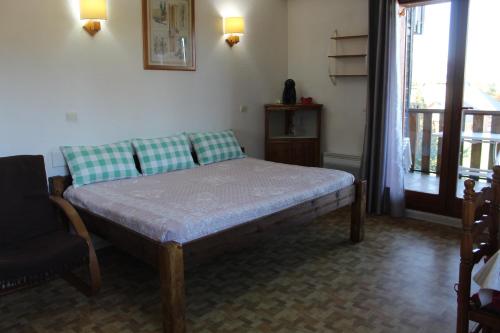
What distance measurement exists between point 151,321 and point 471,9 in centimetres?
372

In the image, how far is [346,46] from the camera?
187 inches

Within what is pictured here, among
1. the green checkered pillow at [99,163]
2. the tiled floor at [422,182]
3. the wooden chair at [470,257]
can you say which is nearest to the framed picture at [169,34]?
the green checkered pillow at [99,163]

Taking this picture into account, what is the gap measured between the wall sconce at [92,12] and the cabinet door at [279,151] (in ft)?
7.34

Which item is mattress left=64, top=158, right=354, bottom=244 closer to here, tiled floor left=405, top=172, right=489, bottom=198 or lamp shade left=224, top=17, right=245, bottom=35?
tiled floor left=405, top=172, right=489, bottom=198

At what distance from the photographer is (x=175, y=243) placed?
7.20 ft

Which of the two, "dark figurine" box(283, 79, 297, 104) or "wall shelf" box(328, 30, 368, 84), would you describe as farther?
"dark figurine" box(283, 79, 297, 104)

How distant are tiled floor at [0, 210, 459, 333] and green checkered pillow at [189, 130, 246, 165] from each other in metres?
1.01

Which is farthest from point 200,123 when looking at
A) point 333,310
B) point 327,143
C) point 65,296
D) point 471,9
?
point 471,9

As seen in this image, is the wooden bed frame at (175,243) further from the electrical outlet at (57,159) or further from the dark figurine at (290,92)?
the dark figurine at (290,92)

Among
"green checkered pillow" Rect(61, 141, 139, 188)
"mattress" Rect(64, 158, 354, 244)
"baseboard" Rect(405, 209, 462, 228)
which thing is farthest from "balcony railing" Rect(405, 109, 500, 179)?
"green checkered pillow" Rect(61, 141, 139, 188)

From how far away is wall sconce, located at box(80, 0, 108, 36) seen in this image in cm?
325

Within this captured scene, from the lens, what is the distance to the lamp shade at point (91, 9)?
10.6ft

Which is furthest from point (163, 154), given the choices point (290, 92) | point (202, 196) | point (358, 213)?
point (290, 92)

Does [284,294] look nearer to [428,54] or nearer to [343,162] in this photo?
[343,162]
